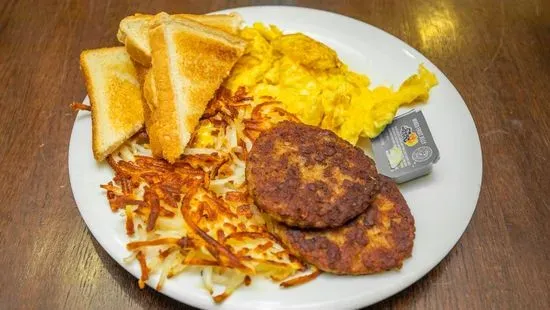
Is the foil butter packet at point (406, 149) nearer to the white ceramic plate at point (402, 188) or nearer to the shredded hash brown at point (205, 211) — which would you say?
the white ceramic plate at point (402, 188)

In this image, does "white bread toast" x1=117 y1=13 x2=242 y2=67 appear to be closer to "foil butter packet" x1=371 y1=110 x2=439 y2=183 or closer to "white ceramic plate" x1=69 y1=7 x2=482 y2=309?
"white ceramic plate" x1=69 y1=7 x2=482 y2=309

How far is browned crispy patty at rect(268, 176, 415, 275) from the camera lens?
1845mm

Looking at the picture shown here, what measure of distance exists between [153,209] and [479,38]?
8.76ft

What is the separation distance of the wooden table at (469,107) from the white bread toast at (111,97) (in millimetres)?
388

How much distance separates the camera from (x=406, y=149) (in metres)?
2.33

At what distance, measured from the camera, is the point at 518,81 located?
10.4ft

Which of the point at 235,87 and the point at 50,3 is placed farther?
the point at 50,3

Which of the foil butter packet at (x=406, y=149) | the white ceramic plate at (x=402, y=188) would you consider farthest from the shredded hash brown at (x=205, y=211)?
the foil butter packet at (x=406, y=149)

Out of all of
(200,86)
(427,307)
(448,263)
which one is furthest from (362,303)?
(200,86)

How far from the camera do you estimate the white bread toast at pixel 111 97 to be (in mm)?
2285

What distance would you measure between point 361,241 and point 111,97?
1.45m

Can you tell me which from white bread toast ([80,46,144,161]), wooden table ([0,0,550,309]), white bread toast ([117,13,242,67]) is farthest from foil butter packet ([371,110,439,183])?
white bread toast ([80,46,144,161])

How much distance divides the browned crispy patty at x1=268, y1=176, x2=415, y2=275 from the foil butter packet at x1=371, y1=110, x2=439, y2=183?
0.26m

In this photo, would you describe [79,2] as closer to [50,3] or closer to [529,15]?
[50,3]
